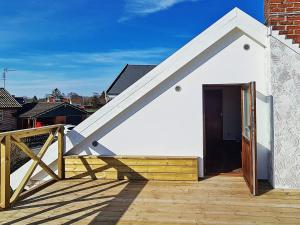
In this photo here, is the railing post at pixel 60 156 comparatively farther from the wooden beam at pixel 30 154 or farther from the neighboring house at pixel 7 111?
the neighboring house at pixel 7 111

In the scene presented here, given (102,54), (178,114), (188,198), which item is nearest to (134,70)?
(102,54)

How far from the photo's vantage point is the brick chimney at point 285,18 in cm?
559

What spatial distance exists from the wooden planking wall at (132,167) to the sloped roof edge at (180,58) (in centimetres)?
62

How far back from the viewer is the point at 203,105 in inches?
257

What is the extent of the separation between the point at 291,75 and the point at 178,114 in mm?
2236

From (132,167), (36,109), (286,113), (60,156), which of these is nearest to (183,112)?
(132,167)

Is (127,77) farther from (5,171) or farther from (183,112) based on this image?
(5,171)

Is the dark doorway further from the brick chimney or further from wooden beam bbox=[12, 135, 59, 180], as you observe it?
wooden beam bbox=[12, 135, 59, 180]

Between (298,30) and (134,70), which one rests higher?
(134,70)

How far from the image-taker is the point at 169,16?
638 inches

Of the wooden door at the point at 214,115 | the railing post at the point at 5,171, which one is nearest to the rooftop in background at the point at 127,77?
the wooden door at the point at 214,115

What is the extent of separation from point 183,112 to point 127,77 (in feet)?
56.7

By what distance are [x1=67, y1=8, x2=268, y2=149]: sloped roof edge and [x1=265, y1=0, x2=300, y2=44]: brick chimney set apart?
0.25 meters

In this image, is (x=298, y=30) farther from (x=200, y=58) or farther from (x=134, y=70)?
(x=134, y=70)
